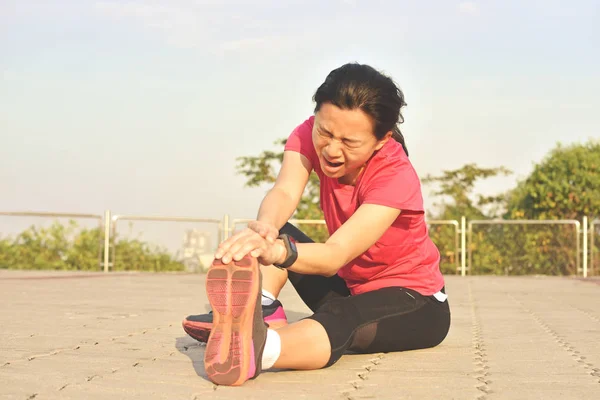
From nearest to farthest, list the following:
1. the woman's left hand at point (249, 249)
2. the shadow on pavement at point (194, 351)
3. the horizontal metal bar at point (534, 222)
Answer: the woman's left hand at point (249, 249) → the shadow on pavement at point (194, 351) → the horizontal metal bar at point (534, 222)

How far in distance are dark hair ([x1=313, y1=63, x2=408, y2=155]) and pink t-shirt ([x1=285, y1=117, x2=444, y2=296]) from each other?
0.59 ft

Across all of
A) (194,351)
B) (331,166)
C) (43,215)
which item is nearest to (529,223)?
(43,215)

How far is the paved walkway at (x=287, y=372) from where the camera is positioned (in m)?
2.96

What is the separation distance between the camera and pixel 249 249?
9.34 feet

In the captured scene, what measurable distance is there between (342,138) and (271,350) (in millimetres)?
896

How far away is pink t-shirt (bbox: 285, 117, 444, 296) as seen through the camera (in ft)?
11.9

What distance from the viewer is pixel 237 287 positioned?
286 centimetres

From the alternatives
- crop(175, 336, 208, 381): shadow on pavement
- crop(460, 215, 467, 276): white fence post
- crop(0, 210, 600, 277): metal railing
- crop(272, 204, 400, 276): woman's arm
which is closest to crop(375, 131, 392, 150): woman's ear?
crop(272, 204, 400, 276): woman's arm

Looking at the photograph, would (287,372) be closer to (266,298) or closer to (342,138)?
(266,298)

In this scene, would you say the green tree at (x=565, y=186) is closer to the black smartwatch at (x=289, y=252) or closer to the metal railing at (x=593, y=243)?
the metal railing at (x=593, y=243)

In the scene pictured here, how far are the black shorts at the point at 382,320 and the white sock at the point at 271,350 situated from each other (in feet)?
0.82

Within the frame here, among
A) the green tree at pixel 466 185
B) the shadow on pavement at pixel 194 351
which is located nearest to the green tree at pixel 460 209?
the green tree at pixel 466 185

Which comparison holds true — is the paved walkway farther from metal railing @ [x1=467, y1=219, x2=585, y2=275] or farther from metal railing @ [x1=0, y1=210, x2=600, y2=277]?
metal railing @ [x1=467, y1=219, x2=585, y2=275]

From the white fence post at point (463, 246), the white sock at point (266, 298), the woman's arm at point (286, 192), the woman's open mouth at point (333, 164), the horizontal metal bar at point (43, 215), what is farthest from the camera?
the white fence post at point (463, 246)
